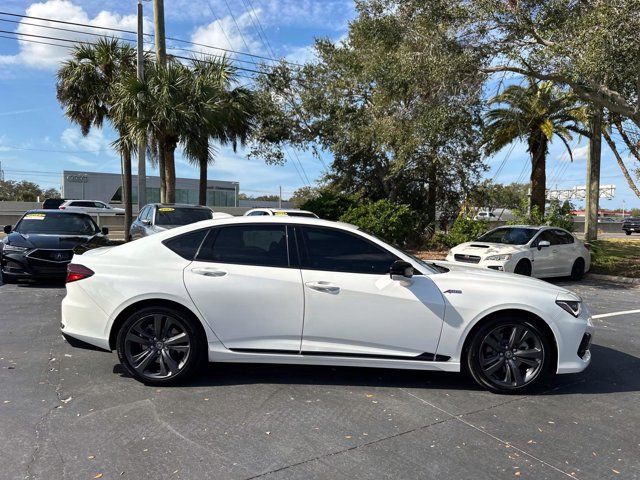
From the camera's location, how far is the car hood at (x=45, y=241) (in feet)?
32.1

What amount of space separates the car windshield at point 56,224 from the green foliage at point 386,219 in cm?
888

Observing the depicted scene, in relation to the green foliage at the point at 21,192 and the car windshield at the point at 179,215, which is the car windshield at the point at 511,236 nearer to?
the car windshield at the point at 179,215

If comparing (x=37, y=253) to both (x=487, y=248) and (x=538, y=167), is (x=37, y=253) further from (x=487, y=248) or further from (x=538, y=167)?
(x=538, y=167)

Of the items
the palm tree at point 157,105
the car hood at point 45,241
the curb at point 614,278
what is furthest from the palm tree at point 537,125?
the car hood at point 45,241

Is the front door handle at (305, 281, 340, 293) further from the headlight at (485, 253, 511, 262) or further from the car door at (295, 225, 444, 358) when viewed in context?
the headlight at (485, 253, 511, 262)

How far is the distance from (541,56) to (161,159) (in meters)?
11.2

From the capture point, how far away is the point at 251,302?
4.48 m

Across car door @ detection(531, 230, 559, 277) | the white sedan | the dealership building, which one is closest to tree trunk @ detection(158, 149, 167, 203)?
the white sedan

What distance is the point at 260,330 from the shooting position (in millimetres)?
4516

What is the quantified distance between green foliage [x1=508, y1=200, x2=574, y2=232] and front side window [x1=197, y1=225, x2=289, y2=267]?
14.0 m

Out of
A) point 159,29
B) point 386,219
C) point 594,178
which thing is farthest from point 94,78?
point 594,178

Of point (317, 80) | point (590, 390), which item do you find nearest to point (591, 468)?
point (590, 390)

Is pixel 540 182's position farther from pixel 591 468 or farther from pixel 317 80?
pixel 591 468

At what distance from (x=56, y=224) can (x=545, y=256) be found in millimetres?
11340
